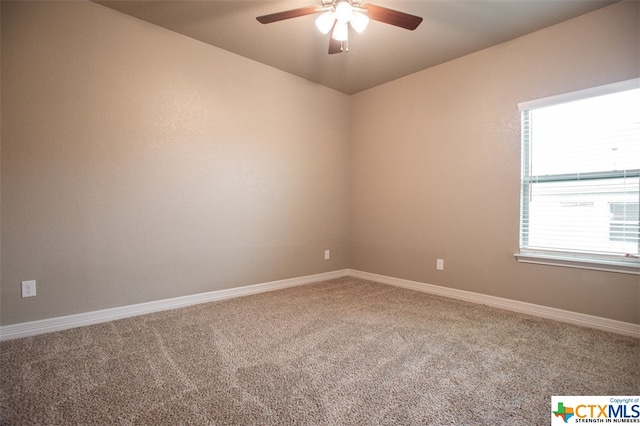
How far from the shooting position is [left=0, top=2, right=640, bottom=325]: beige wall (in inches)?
87.5

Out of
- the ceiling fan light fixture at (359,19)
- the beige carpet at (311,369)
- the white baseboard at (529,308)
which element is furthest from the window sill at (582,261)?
the ceiling fan light fixture at (359,19)

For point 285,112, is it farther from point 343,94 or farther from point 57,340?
point 57,340

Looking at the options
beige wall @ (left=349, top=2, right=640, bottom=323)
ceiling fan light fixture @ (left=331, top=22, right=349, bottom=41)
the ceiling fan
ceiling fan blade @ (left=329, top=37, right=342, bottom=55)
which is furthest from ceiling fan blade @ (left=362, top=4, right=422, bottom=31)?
beige wall @ (left=349, top=2, right=640, bottom=323)

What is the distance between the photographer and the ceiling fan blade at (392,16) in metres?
1.92

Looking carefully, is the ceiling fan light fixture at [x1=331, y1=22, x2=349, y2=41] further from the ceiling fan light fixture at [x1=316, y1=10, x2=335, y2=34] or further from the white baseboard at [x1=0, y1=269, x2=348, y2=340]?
the white baseboard at [x1=0, y1=269, x2=348, y2=340]

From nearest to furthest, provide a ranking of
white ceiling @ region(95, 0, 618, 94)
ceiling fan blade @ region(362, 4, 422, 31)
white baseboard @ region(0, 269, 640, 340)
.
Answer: ceiling fan blade @ region(362, 4, 422, 31) → white baseboard @ region(0, 269, 640, 340) → white ceiling @ region(95, 0, 618, 94)

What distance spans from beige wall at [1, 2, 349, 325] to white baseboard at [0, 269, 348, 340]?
55 mm

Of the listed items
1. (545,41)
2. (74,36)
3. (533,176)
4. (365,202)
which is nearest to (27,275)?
(74,36)

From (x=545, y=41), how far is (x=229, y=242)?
11.3 ft

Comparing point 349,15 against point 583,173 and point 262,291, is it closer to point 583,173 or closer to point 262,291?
point 583,173

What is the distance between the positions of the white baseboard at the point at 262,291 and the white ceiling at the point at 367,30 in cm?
244

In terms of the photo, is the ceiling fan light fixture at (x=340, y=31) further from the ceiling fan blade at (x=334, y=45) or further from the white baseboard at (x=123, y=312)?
the white baseboard at (x=123, y=312)

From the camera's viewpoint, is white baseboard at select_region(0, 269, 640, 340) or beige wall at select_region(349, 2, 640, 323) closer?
white baseboard at select_region(0, 269, 640, 340)

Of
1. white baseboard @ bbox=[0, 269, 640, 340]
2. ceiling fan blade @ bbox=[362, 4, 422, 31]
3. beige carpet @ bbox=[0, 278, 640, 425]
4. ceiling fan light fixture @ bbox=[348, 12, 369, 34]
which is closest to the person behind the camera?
beige carpet @ bbox=[0, 278, 640, 425]
